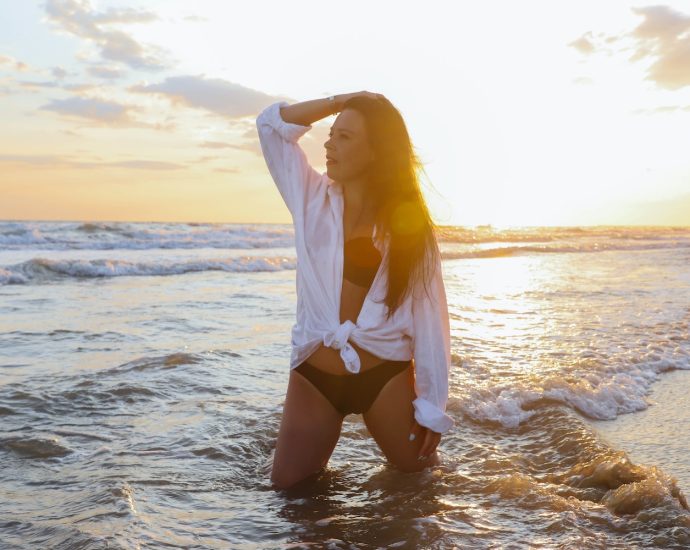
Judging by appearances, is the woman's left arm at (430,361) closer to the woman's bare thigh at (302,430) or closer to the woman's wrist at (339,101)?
the woman's bare thigh at (302,430)

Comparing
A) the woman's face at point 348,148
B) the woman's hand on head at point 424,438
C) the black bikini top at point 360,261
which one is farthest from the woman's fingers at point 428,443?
the woman's face at point 348,148

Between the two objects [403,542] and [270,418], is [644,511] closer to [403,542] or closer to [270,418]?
[403,542]

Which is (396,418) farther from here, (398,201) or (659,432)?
(659,432)

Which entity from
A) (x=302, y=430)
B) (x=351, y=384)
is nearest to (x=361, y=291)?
(x=351, y=384)

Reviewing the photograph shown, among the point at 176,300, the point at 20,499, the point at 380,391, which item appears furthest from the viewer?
the point at 176,300

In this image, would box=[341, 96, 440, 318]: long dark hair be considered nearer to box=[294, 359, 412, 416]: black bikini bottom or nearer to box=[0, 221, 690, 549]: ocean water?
box=[294, 359, 412, 416]: black bikini bottom

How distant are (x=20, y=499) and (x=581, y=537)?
2764 mm

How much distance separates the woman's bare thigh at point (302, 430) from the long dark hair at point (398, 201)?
63cm

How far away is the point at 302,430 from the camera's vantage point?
3.66 m

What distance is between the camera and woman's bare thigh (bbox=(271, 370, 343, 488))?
12.0ft

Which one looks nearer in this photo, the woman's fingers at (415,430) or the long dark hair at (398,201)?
the long dark hair at (398,201)

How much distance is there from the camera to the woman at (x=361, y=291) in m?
3.60

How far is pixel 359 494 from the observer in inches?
142

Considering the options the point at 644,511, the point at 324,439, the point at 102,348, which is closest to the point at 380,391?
the point at 324,439
